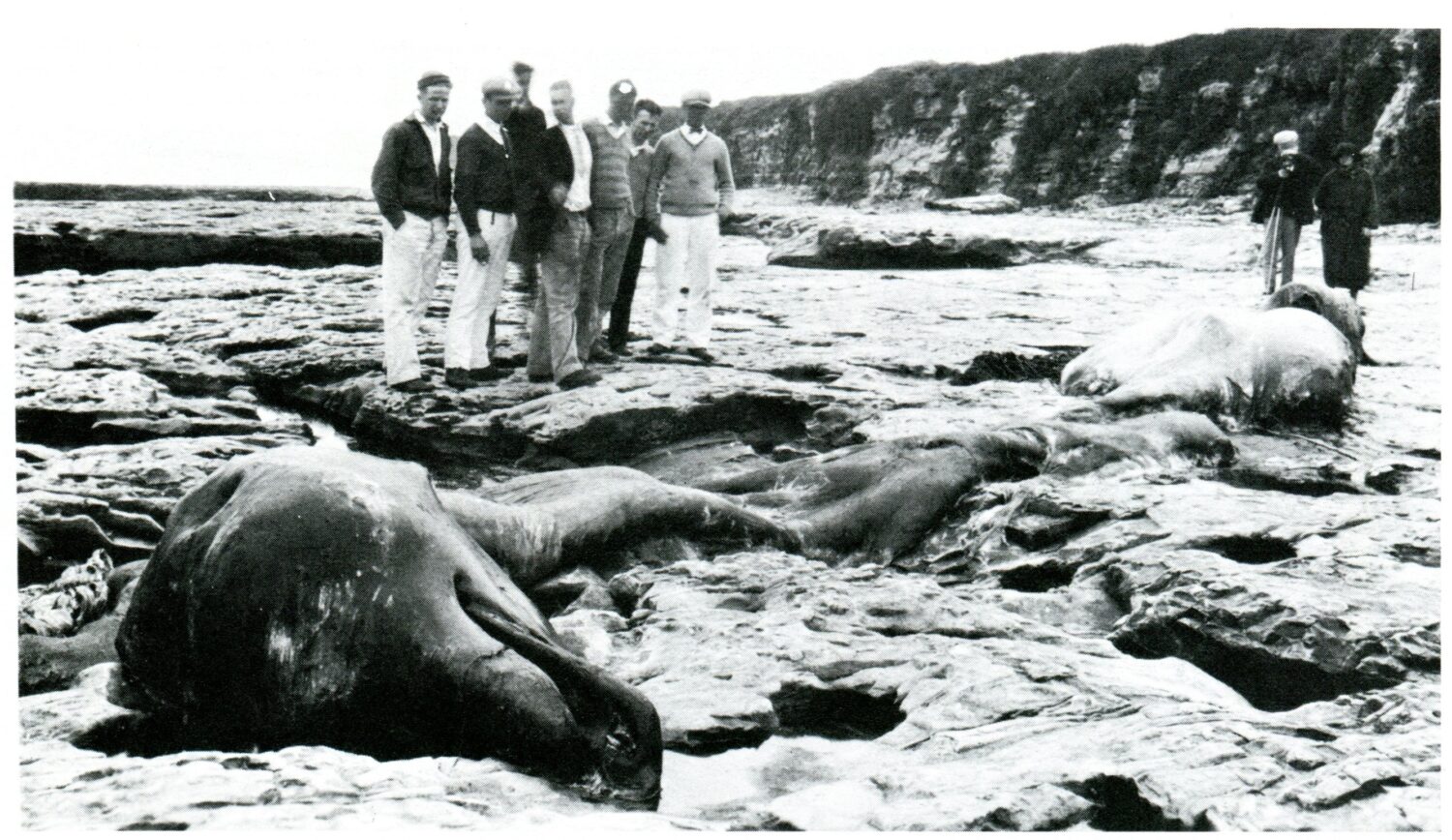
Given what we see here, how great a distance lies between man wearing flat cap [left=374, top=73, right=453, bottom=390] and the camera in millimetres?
7180

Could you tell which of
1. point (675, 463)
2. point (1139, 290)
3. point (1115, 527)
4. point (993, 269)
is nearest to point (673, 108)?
point (993, 269)

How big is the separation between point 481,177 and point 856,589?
13.4 feet

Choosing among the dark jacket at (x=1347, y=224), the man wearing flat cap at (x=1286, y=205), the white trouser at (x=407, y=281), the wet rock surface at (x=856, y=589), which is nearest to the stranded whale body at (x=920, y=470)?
the wet rock surface at (x=856, y=589)

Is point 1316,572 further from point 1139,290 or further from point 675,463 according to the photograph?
point 1139,290

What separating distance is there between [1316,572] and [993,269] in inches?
423

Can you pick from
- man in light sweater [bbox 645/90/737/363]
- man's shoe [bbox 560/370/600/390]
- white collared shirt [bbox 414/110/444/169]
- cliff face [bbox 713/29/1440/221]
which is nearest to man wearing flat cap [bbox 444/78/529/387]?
white collared shirt [bbox 414/110/444/169]

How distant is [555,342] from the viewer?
772 cm

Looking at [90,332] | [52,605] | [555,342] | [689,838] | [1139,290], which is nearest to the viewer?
[689,838]

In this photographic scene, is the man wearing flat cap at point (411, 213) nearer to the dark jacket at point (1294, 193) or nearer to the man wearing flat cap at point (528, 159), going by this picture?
the man wearing flat cap at point (528, 159)

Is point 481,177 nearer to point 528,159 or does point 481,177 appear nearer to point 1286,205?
point 528,159

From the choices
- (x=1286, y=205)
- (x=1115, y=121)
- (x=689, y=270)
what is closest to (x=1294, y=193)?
(x=1286, y=205)

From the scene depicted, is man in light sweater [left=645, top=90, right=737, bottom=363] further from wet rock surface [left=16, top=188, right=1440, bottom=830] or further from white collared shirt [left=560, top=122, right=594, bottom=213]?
white collared shirt [left=560, top=122, right=594, bottom=213]

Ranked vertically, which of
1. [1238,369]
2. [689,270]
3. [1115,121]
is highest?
[1115,121]

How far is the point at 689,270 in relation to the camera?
901 centimetres
